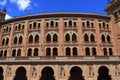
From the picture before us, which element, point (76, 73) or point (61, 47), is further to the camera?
point (61, 47)

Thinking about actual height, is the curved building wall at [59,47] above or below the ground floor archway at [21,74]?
above

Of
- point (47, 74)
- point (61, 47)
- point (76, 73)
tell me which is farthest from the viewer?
point (61, 47)

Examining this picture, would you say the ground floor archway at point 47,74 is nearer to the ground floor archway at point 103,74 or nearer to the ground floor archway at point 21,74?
the ground floor archway at point 21,74

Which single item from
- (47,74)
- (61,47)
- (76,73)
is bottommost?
(47,74)

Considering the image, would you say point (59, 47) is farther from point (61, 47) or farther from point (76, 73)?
point (76, 73)

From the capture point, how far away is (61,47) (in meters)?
44.2

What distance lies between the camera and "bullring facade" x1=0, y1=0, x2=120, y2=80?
3794 cm

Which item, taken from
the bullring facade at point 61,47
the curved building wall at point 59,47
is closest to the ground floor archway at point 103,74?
the bullring facade at point 61,47

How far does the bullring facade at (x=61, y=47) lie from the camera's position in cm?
3794

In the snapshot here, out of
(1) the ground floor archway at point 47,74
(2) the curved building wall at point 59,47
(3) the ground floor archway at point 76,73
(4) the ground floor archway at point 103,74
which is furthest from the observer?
(1) the ground floor archway at point 47,74

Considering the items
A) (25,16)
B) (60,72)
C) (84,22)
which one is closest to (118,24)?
(84,22)

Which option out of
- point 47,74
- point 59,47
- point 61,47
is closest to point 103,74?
point 61,47

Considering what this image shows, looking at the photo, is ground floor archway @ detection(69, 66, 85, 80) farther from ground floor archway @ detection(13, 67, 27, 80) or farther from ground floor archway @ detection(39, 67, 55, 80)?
ground floor archway @ detection(13, 67, 27, 80)

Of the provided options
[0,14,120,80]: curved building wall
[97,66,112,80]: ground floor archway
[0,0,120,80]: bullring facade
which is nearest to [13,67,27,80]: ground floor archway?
[0,0,120,80]: bullring facade
